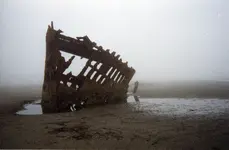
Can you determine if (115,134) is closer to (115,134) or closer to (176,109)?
(115,134)

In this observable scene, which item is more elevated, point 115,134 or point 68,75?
point 68,75

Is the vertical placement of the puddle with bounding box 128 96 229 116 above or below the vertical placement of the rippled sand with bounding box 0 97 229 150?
above

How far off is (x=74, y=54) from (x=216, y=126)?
567cm

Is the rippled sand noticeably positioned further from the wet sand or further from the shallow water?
the shallow water

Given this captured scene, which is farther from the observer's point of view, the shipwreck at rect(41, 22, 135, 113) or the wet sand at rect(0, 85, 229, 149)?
the shipwreck at rect(41, 22, 135, 113)

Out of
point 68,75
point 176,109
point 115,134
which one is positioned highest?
point 68,75

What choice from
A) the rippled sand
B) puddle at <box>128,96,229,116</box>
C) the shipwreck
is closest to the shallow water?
puddle at <box>128,96,229,116</box>

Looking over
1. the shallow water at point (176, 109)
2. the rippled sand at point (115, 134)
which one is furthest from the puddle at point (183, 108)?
the rippled sand at point (115, 134)

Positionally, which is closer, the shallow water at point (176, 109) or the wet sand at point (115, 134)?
the wet sand at point (115, 134)

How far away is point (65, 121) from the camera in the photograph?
630cm

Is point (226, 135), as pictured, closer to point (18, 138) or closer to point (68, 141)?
point (68, 141)

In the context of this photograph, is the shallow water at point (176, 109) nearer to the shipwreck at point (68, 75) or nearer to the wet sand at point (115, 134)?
the shipwreck at point (68, 75)

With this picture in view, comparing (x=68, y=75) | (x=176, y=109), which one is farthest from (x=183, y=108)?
(x=68, y=75)

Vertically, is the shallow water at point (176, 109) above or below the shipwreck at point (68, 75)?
below
